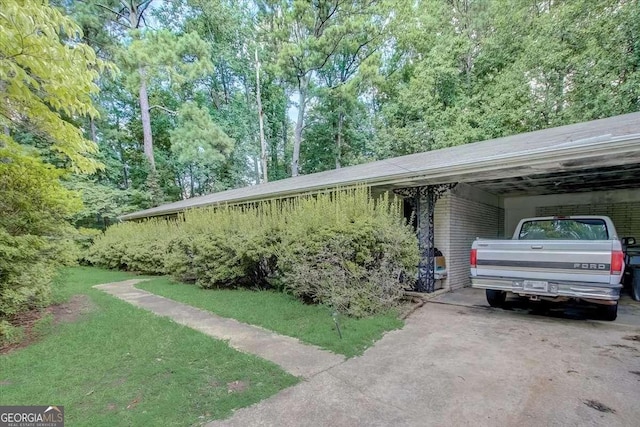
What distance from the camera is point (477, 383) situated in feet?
9.55

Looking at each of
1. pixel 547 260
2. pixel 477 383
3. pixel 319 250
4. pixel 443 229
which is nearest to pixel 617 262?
pixel 547 260

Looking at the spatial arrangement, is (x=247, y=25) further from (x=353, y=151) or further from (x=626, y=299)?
(x=626, y=299)

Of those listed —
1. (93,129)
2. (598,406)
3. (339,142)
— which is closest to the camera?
(598,406)

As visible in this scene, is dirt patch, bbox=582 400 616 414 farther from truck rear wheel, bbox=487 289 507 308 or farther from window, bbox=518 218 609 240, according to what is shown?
window, bbox=518 218 609 240

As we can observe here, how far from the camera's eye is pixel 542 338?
13.3 ft

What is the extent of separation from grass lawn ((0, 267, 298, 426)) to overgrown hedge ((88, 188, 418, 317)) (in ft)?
7.05

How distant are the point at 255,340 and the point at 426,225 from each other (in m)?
4.59

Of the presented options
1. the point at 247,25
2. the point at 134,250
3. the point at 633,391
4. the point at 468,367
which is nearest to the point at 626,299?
the point at 633,391

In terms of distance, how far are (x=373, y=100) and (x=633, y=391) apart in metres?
23.8

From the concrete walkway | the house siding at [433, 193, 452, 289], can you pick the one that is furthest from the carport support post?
the concrete walkway

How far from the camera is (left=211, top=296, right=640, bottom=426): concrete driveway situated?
2.39 meters

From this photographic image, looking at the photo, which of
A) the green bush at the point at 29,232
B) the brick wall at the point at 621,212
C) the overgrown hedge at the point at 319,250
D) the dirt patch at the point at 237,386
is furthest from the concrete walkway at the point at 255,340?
the brick wall at the point at 621,212

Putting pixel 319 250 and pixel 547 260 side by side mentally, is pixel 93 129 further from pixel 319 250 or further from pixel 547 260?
pixel 547 260

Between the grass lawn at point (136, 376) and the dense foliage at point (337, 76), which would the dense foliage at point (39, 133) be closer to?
the grass lawn at point (136, 376)
